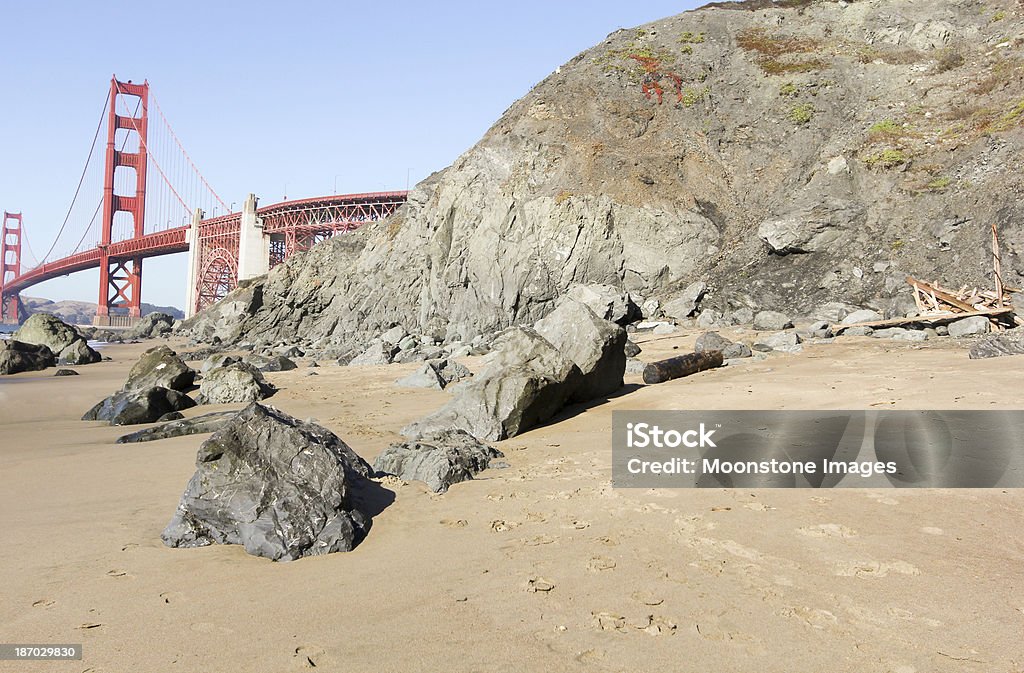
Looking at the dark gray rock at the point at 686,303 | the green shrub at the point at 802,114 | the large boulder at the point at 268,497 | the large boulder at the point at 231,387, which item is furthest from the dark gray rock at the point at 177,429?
the green shrub at the point at 802,114

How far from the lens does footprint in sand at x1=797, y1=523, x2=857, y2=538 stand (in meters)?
3.78

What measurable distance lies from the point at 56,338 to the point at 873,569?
29459 mm

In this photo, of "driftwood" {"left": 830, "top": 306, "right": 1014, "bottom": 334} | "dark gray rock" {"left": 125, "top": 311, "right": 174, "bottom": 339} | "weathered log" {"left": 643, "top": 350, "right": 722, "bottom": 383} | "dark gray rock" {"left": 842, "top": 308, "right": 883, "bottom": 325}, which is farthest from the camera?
"dark gray rock" {"left": 125, "top": 311, "right": 174, "bottom": 339}

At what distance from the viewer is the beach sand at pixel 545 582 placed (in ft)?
8.57

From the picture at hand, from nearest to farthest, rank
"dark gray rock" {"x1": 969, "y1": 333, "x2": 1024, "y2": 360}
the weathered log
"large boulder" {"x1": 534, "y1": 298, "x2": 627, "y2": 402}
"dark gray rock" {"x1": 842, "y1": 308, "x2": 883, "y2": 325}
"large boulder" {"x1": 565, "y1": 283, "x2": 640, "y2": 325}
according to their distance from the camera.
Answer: "large boulder" {"x1": 534, "y1": 298, "x2": 627, "y2": 402}, "dark gray rock" {"x1": 969, "y1": 333, "x2": 1024, "y2": 360}, the weathered log, "dark gray rock" {"x1": 842, "y1": 308, "x2": 883, "y2": 325}, "large boulder" {"x1": 565, "y1": 283, "x2": 640, "y2": 325}

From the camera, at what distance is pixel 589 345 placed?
28.5 feet

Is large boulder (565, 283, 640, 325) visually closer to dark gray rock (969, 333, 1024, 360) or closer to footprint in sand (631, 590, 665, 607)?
dark gray rock (969, 333, 1024, 360)

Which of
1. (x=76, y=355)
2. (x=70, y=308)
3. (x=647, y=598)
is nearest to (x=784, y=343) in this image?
(x=647, y=598)

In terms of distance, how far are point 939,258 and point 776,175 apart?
26.1 feet

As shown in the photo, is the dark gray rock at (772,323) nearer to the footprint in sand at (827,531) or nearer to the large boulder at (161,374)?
the footprint in sand at (827,531)

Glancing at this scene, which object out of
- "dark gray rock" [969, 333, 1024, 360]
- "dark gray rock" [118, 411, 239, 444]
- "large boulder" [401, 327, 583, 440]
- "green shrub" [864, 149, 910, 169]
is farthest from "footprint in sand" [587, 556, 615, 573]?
"green shrub" [864, 149, 910, 169]

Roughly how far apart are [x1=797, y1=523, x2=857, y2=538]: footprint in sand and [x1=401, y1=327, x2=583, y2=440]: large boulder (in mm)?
3698

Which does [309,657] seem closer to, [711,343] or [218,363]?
[711,343]

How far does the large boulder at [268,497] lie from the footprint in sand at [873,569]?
2900 mm
